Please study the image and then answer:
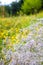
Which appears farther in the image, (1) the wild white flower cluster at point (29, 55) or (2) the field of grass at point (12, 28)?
(2) the field of grass at point (12, 28)

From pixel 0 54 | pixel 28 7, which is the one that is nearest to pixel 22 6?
pixel 28 7

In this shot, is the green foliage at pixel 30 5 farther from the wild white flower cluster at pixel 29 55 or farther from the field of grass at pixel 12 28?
the wild white flower cluster at pixel 29 55

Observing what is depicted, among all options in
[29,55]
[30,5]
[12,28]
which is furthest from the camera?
[30,5]

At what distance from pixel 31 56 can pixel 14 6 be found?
2658cm

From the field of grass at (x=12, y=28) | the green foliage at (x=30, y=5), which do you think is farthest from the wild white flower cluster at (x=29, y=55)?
the green foliage at (x=30, y=5)

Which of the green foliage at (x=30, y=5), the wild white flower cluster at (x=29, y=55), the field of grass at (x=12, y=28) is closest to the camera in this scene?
the wild white flower cluster at (x=29, y=55)

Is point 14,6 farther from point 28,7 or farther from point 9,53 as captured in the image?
point 9,53

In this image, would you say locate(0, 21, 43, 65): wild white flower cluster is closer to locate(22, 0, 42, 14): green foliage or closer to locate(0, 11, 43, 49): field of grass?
locate(0, 11, 43, 49): field of grass

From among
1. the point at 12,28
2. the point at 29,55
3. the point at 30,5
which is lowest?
the point at 30,5

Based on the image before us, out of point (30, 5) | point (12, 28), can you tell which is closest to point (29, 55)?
point (12, 28)

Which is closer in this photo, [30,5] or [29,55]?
[29,55]

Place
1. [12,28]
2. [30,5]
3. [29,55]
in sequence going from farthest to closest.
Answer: [30,5] < [12,28] < [29,55]

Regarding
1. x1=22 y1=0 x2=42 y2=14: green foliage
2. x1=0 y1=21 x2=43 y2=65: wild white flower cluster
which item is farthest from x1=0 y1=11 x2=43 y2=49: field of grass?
x1=22 y1=0 x2=42 y2=14: green foliage

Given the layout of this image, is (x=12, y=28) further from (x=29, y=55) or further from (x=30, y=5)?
(x=30, y=5)
